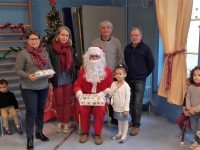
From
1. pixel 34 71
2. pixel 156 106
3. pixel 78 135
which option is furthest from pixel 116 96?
pixel 156 106

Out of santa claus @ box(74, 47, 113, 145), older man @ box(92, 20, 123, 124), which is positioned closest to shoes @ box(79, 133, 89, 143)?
santa claus @ box(74, 47, 113, 145)

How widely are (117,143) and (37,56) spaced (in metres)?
1.27

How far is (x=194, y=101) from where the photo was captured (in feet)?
7.70

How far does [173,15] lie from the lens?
2.89 meters

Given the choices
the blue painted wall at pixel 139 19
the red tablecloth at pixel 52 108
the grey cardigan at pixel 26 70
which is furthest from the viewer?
the blue painted wall at pixel 139 19

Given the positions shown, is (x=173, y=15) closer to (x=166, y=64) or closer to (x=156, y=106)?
(x=166, y=64)

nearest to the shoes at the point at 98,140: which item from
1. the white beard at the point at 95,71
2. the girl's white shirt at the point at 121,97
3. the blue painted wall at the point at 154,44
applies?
the girl's white shirt at the point at 121,97

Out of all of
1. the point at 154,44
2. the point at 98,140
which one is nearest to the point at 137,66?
the point at 154,44

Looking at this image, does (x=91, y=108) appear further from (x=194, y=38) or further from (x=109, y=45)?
(x=194, y=38)

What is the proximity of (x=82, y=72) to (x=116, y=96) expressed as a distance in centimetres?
49

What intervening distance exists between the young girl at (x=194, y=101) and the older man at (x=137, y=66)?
55 cm

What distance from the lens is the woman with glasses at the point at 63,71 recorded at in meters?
2.64

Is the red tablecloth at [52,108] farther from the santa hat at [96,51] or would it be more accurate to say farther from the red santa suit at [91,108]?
the santa hat at [96,51]

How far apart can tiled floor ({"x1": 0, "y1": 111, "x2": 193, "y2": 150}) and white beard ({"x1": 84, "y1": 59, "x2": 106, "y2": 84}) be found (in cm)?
70
